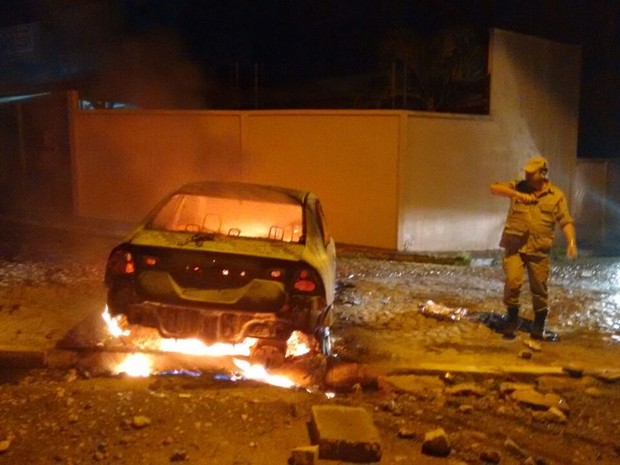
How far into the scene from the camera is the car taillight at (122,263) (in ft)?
20.2

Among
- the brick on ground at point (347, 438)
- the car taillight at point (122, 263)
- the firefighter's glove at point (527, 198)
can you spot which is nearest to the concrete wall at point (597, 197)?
the firefighter's glove at point (527, 198)

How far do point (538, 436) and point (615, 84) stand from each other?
15.6 m

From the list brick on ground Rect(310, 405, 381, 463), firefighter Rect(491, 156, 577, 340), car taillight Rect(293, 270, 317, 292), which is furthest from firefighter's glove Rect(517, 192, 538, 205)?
brick on ground Rect(310, 405, 381, 463)

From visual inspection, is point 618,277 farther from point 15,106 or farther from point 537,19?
point 15,106

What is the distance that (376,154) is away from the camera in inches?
469

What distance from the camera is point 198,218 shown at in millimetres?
6984

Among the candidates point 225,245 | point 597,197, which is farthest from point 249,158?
point 597,197

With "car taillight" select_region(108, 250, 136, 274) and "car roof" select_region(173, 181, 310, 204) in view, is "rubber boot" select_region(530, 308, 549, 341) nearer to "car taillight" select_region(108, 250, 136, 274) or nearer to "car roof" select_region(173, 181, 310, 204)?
"car roof" select_region(173, 181, 310, 204)

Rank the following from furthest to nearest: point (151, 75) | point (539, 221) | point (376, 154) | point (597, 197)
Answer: point (151, 75) < point (597, 197) < point (376, 154) < point (539, 221)

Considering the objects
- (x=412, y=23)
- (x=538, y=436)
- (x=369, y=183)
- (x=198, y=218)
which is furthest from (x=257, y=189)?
(x=412, y=23)

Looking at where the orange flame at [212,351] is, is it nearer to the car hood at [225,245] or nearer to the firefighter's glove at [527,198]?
the car hood at [225,245]

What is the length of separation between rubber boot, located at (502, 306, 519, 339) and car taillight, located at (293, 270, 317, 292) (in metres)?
2.56

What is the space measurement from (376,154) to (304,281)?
6.14 metres

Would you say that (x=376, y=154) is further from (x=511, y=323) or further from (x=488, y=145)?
(x=511, y=323)
